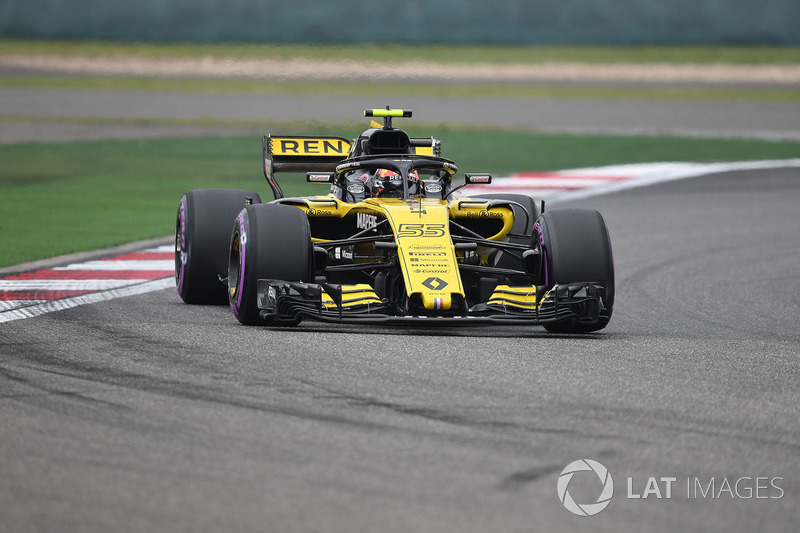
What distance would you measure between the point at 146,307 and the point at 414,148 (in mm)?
2766

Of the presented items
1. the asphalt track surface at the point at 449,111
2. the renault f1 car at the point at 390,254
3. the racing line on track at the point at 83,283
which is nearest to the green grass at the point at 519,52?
the asphalt track surface at the point at 449,111

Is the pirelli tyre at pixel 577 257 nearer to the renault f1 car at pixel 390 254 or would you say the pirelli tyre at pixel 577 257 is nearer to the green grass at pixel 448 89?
the renault f1 car at pixel 390 254

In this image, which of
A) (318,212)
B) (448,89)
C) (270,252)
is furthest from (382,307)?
(448,89)

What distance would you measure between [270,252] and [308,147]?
3.19 metres

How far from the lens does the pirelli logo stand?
12211mm

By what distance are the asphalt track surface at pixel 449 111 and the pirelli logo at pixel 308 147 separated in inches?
683

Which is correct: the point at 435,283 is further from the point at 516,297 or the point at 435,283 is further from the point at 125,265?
the point at 125,265

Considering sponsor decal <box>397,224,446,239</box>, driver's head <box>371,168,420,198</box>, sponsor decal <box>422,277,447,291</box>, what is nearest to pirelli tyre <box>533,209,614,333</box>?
sponsor decal <box>397,224,446,239</box>

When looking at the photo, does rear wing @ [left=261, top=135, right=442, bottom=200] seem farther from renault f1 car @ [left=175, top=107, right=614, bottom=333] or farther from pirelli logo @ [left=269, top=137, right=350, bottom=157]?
renault f1 car @ [left=175, top=107, right=614, bottom=333]

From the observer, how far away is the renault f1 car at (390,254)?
909 cm

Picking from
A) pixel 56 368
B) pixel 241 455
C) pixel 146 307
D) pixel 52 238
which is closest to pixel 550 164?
pixel 52 238

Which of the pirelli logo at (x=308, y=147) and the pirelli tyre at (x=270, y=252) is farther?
the pirelli logo at (x=308, y=147)

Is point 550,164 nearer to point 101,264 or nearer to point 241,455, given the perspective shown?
point 101,264

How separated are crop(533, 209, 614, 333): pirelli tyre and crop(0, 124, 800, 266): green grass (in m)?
5.51
